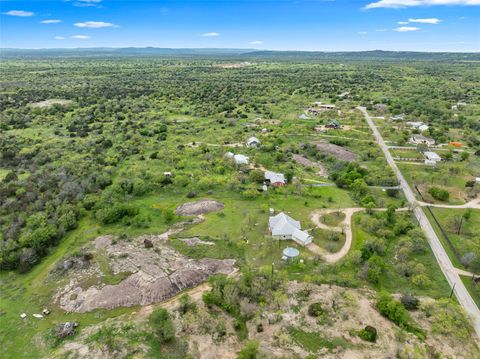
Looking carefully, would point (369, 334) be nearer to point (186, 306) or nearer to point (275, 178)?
point (186, 306)

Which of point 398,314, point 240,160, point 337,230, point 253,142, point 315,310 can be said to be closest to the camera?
point 398,314

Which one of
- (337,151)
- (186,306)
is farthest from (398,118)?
(186,306)

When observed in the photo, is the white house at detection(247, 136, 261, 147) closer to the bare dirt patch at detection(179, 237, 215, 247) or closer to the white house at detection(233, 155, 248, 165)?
the white house at detection(233, 155, 248, 165)

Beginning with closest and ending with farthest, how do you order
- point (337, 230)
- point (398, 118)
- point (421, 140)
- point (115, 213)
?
point (337, 230) < point (115, 213) < point (421, 140) < point (398, 118)

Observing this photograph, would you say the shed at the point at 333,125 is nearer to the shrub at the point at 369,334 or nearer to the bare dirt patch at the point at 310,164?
the bare dirt patch at the point at 310,164

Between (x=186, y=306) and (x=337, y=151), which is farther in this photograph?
(x=337, y=151)

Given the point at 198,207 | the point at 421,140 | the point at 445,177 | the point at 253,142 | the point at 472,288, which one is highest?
the point at 253,142

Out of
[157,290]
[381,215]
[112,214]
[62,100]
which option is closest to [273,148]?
[381,215]
